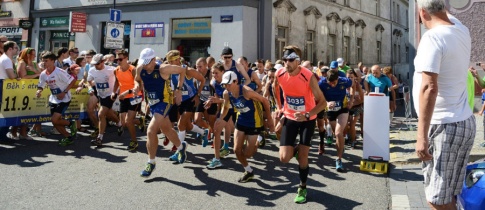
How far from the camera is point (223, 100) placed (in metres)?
6.52

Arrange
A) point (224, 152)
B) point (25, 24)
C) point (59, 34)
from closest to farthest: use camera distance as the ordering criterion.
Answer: point (224, 152)
point (59, 34)
point (25, 24)

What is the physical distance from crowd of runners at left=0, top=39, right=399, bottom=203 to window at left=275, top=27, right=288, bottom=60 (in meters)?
9.86

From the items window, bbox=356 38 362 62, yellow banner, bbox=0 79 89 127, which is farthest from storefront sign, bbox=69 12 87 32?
window, bbox=356 38 362 62

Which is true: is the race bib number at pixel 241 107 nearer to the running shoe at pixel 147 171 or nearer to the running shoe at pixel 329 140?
the running shoe at pixel 147 171

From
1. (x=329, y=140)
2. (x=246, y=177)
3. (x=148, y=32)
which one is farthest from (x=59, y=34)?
(x=246, y=177)

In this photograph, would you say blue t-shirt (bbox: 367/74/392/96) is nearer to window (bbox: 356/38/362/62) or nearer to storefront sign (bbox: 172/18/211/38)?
storefront sign (bbox: 172/18/211/38)

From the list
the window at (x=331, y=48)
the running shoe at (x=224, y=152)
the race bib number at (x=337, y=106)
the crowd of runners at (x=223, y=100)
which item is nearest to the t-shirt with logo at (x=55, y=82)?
the crowd of runners at (x=223, y=100)

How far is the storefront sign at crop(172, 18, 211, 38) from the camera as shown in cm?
1920

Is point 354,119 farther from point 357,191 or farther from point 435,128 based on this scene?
point 435,128

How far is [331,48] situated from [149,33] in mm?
11218

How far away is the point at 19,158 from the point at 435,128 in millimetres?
7136

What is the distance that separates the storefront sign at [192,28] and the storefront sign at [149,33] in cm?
68

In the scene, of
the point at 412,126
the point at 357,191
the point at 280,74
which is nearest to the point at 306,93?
the point at 280,74

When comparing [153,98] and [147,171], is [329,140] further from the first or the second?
[147,171]
